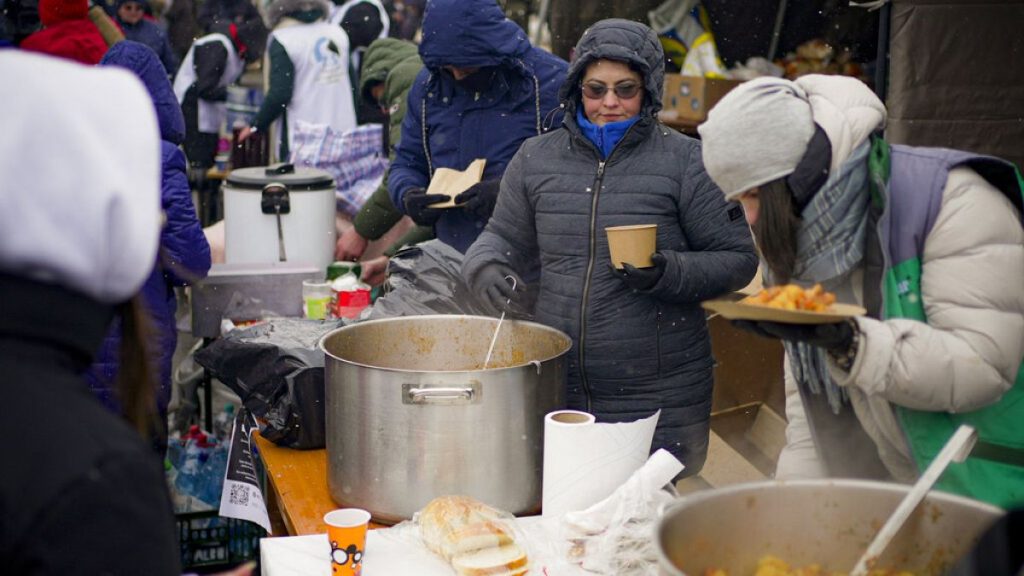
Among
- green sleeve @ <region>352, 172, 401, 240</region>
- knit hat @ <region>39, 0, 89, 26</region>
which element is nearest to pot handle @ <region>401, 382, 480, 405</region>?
green sleeve @ <region>352, 172, 401, 240</region>

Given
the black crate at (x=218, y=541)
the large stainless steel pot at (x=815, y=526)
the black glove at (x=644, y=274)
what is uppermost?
the black glove at (x=644, y=274)

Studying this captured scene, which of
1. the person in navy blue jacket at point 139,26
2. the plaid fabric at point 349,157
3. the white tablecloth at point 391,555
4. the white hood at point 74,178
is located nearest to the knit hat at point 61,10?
the plaid fabric at point 349,157

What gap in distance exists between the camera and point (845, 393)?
220cm

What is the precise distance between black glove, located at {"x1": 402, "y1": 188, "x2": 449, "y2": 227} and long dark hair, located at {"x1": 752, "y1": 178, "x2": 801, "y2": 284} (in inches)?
83.2

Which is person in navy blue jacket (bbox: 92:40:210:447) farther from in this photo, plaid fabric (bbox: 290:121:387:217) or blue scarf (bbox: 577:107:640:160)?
plaid fabric (bbox: 290:121:387:217)

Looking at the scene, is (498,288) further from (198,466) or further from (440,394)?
(198,466)

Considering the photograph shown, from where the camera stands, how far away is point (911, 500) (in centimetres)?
167

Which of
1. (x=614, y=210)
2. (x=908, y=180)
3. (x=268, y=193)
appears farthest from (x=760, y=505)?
(x=268, y=193)

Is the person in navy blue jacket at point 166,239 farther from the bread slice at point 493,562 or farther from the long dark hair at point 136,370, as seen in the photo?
the long dark hair at point 136,370

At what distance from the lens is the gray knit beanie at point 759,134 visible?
2.05 meters

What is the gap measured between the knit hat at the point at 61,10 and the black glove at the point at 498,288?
375cm

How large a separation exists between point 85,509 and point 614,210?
7.18 feet

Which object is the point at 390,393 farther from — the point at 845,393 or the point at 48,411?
the point at 48,411

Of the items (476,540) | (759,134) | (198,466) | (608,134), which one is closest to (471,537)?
(476,540)
